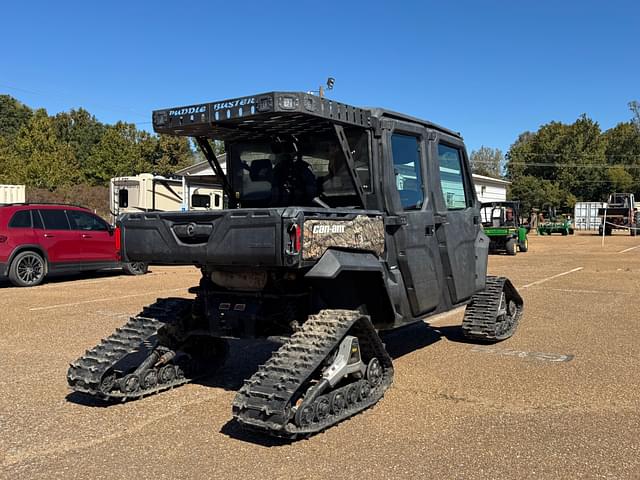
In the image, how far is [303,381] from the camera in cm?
404

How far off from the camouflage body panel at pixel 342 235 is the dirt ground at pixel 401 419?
1259mm

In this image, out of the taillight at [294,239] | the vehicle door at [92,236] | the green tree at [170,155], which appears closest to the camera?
the taillight at [294,239]

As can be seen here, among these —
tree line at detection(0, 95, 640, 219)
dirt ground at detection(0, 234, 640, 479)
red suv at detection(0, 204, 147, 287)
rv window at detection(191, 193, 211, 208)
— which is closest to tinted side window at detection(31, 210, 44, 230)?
red suv at detection(0, 204, 147, 287)

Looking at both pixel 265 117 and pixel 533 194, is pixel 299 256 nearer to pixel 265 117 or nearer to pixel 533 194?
pixel 265 117

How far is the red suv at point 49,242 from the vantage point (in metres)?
12.8

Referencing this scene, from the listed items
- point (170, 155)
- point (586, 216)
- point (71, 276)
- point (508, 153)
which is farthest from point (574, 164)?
point (71, 276)

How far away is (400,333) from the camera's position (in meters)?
7.95

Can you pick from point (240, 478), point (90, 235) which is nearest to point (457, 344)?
point (240, 478)

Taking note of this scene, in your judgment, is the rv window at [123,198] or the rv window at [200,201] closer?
the rv window at [200,201]

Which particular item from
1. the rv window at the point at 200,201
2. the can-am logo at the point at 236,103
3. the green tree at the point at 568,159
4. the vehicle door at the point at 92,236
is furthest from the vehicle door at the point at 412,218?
the green tree at the point at 568,159

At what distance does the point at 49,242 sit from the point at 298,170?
976 centimetres

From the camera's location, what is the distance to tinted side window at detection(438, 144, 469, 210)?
20.7 ft

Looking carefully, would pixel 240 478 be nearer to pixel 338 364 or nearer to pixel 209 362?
pixel 338 364

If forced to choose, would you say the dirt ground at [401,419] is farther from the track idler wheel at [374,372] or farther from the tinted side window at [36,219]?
the tinted side window at [36,219]
